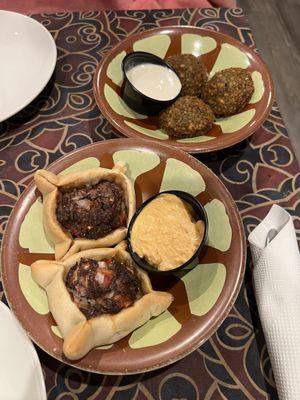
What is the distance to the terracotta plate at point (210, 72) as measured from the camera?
1.58 m

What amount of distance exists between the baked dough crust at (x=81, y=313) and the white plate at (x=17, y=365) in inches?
4.1

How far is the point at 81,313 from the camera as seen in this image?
3.59ft

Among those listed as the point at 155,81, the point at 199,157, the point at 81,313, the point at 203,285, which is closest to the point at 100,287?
the point at 81,313

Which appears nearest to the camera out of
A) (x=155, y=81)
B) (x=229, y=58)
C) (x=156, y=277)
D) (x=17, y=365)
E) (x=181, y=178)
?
(x=17, y=365)

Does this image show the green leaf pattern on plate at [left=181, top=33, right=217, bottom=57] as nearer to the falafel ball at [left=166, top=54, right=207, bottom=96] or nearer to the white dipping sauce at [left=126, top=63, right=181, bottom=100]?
the falafel ball at [left=166, top=54, right=207, bottom=96]

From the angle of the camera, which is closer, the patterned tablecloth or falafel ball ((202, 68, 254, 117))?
the patterned tablecloth

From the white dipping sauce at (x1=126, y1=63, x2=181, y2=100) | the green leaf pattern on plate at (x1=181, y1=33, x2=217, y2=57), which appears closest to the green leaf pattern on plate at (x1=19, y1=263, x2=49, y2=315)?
the white dipping sauce at (x1=126, y1=63, x2=181, y2=100)

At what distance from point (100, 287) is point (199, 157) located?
77cm

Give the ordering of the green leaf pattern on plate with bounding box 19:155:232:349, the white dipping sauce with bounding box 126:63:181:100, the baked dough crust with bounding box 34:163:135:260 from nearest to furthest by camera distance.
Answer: the green leaf pattern on plate with bounding box 19:155:232:349 < the baked dough crust with bounding box 34:163:135:260 < the white dipping sauce with bounding box 126:63:181:100

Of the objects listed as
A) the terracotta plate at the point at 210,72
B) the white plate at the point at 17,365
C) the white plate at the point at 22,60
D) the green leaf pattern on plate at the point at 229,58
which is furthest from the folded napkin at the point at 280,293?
the white plate at the point at 22,60

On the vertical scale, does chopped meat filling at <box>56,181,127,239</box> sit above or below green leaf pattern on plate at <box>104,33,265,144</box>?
below

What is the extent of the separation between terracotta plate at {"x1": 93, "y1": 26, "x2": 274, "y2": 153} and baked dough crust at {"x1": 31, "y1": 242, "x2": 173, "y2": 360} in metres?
0.61

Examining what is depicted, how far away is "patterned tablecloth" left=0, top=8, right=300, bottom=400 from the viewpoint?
1.18 meters

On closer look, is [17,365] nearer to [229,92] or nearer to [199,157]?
[199,157]
